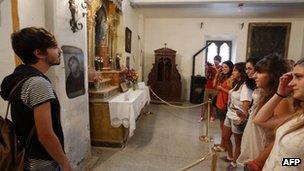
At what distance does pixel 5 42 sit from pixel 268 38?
24.3ft

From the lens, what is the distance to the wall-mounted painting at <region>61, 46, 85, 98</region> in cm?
257

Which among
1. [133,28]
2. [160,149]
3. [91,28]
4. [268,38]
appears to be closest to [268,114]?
[160,149]

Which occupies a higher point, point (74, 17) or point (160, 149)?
point (74, 17)

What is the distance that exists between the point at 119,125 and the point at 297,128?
280cm

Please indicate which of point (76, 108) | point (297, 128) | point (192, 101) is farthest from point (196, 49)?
point (297, 128)

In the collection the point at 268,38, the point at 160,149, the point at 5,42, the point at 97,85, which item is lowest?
the point at 160,149

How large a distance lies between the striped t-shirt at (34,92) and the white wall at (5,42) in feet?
3.55

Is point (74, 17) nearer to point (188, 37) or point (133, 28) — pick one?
point (133, 28)

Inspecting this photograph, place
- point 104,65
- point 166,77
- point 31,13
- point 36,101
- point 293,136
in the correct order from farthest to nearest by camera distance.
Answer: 1. point 166,77
2. point 104,65
3. point 31,13
4. point 36,101
5. point 293,136

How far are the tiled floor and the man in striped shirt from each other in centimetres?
189

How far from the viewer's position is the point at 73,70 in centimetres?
271

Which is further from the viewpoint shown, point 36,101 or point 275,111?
point 275,111

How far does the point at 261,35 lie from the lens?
7375mm

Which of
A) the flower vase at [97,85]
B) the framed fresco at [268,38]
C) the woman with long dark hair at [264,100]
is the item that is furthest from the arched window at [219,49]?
the woman with long dark hair at [264,100]
